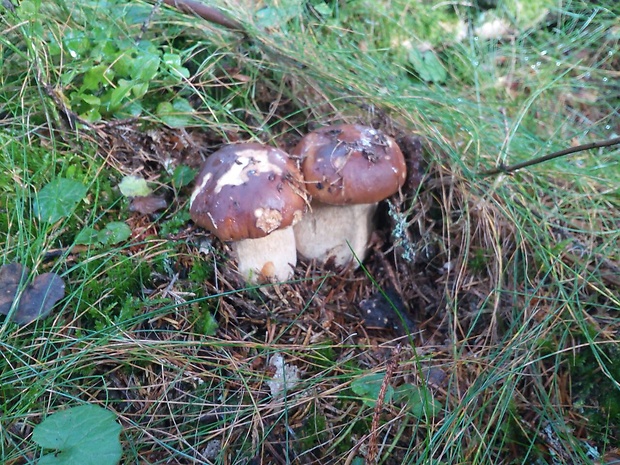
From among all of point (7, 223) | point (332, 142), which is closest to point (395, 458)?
point (332, 142)

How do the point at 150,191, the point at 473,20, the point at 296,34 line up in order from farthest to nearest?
the point at 473,20 → the point at 296,34 → the point at 150,191

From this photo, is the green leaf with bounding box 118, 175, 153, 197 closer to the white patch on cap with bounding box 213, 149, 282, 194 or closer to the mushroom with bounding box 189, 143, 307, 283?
the mushroom with bounding box 189, 143, 307, 283

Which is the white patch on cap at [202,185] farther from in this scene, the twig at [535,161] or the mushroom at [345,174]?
the twig at [535,161]

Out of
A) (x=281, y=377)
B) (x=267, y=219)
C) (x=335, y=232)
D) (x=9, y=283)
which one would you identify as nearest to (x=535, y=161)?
(x=335, y=232)

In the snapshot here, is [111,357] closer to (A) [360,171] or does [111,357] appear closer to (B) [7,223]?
(B) [7,223]

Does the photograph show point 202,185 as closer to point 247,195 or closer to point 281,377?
point 247,195

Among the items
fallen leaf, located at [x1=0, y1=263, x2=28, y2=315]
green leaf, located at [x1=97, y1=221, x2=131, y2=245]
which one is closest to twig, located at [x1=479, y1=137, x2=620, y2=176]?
green leaf, located at [x1=97, y1=221, x2=131, y2=245]

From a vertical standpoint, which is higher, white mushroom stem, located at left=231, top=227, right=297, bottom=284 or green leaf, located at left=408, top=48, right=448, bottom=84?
green leaf, located at left=408, top=48, right=448, bottom=84
